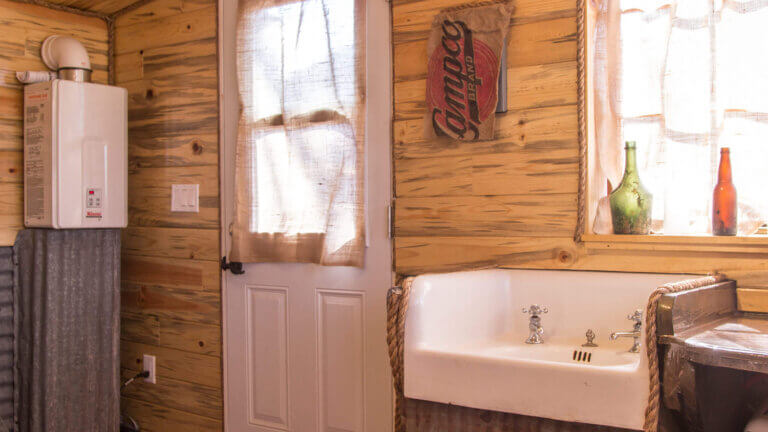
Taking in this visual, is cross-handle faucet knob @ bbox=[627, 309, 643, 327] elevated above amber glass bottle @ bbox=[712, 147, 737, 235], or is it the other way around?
amber glass bottle @ bbox=[712, 147, 737, 235]

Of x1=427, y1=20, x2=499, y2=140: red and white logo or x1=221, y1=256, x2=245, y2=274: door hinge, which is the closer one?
x1=427, y1=20, x2=499, y2=140: red and white logo

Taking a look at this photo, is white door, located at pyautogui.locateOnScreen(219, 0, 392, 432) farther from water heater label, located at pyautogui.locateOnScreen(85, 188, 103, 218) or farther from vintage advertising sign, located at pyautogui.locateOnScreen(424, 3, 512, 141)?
water heater label, located at pyautogui.locateOnScreen(85, 188, 103, 218)

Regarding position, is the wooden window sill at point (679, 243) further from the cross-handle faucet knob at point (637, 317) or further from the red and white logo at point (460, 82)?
the red and white logo at point (460, 82)

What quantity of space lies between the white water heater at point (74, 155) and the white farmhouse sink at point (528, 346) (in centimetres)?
169

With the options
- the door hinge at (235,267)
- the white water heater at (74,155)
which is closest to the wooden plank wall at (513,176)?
the door hinge at (235,267)

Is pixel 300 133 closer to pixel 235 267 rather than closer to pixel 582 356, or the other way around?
pixel 235 267

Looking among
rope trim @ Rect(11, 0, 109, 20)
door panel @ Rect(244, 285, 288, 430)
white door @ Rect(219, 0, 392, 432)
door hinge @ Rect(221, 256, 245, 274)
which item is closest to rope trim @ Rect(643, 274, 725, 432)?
white door @ Rect(219, 0, 392, 432)

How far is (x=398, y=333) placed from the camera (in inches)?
60.1

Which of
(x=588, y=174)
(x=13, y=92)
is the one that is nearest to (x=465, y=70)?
(x=588, y=174)

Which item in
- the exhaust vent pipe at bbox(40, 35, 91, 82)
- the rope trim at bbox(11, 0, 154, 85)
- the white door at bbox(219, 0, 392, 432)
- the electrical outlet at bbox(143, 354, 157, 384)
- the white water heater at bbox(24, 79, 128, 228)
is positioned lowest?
the electrical outlet at bbox(143, 354, 157, 384)

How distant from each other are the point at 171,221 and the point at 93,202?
0.32 metres

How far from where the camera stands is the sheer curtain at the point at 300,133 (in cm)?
227

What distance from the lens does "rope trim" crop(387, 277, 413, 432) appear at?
1525mm

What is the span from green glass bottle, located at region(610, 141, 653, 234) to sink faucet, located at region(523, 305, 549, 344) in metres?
0.31
